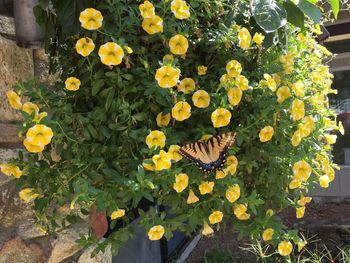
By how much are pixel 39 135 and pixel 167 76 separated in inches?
12.8

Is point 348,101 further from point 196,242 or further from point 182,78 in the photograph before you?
point 182,78

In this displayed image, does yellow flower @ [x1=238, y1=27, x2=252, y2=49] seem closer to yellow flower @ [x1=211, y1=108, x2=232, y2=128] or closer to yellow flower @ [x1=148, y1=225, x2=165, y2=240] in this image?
yellow flower @ [x1=211, y1=108, x2=232, y2=128]

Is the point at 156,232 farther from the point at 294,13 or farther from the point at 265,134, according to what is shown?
the point at 294,13

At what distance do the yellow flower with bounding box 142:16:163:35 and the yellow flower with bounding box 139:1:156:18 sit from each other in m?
0.01

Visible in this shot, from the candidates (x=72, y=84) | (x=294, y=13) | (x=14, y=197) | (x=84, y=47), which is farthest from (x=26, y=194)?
(x=294, y=13)

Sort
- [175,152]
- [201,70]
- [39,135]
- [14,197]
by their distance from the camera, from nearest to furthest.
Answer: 1. [39,135]
2. [175,152]
3. [201,70]
4. [14,197]

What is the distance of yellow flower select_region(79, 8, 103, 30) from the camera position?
1048mm

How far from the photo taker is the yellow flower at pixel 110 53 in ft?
3.43

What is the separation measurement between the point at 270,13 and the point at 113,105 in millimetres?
478

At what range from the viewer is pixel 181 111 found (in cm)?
111

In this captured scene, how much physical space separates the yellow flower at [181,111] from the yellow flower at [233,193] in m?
0.23

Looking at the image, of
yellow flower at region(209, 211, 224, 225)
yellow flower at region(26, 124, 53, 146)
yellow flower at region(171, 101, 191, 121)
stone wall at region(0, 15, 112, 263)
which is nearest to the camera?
yellow flower at region(26, 124, 53, 146)

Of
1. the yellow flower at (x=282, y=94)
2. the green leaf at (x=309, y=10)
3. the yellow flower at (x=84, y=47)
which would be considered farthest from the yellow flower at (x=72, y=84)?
the green leaf at (x=309, y=10)

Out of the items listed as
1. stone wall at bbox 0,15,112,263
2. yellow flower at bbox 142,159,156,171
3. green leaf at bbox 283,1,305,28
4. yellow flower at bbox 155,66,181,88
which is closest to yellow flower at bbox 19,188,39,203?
stone wall at bbox 0,15,112,263
